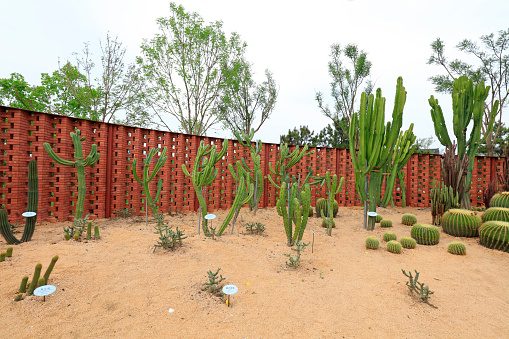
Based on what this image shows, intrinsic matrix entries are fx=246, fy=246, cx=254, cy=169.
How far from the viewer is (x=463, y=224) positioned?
485 cm

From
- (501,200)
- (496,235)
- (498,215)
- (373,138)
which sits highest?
(373,138)

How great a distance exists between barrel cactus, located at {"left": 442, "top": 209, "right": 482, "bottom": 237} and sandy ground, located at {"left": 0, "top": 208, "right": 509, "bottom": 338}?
0.80m

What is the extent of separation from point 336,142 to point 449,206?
46.6 ft

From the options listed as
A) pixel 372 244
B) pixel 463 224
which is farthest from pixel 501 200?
pixel 372 244

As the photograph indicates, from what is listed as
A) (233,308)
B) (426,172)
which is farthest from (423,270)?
(426,172)

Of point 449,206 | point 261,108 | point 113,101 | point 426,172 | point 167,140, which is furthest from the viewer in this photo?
point 261,108

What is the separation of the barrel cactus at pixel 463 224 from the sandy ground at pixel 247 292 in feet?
2.64

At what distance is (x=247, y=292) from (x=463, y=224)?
477 centimetres

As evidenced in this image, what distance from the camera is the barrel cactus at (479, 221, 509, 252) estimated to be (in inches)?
163

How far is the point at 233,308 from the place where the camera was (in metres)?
2.30

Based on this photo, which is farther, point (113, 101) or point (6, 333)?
point (113, 101)

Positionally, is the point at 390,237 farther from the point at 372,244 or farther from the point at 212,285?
the point at 212,285

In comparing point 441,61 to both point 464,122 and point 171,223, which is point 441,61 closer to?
point 464,122

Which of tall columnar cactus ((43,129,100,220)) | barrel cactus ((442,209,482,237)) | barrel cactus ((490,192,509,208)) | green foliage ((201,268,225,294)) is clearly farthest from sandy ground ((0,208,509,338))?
barrel cactus ((490,192,509,208))
